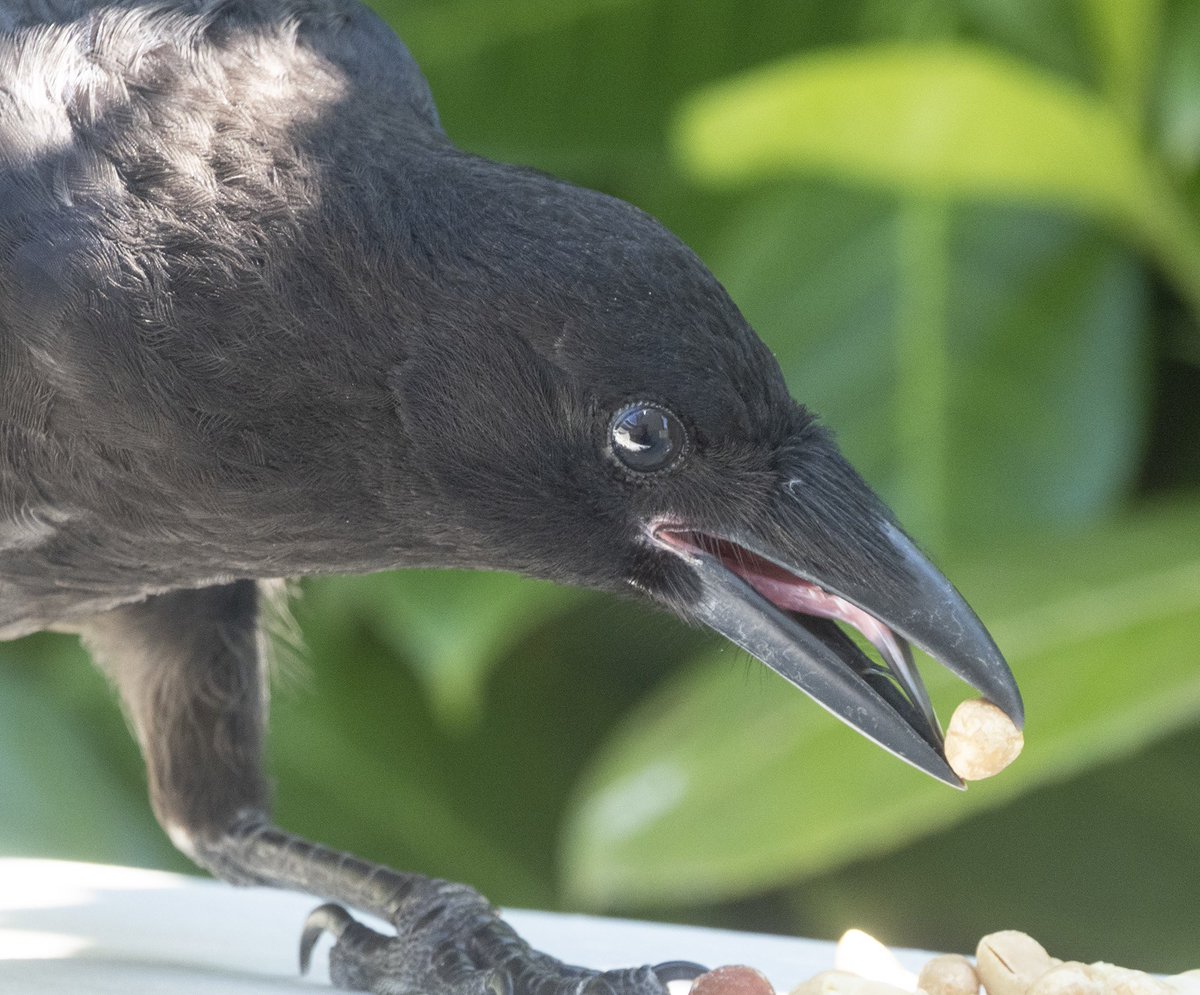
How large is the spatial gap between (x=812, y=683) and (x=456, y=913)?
0.62 m

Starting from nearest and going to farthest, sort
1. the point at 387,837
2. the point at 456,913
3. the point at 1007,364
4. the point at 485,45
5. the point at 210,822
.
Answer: the point at 456,913, the point at 210,822, the point at 1007,364, the point at 485,45, the point at 387,837

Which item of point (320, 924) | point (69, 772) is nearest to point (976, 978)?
point (320, 924)

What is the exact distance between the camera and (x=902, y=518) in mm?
3059

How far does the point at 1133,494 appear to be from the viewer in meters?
3.54

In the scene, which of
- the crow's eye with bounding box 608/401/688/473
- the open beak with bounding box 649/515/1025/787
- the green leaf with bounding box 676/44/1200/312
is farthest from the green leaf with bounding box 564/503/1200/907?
the crow's eye with bounding box 608/401/688/473

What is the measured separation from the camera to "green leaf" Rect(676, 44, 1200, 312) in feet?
9.30

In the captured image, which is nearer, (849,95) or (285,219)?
(285,219)

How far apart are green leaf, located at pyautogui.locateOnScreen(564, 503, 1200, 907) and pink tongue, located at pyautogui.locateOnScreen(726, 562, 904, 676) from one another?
0.78 m

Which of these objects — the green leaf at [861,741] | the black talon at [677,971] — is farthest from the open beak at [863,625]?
the green leaf at [861,741]

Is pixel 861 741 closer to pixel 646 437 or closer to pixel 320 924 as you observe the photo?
pixel 320 924

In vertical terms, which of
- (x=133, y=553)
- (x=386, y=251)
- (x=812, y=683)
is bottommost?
(x=812, y=683)

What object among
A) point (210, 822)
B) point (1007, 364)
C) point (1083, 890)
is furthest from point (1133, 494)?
point (210, 822)

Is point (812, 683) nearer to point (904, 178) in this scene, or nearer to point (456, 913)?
point (456, 913)

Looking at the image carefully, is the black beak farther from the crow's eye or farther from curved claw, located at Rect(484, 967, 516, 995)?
curved claw, located at Rect(484, 967, 516, 995)
